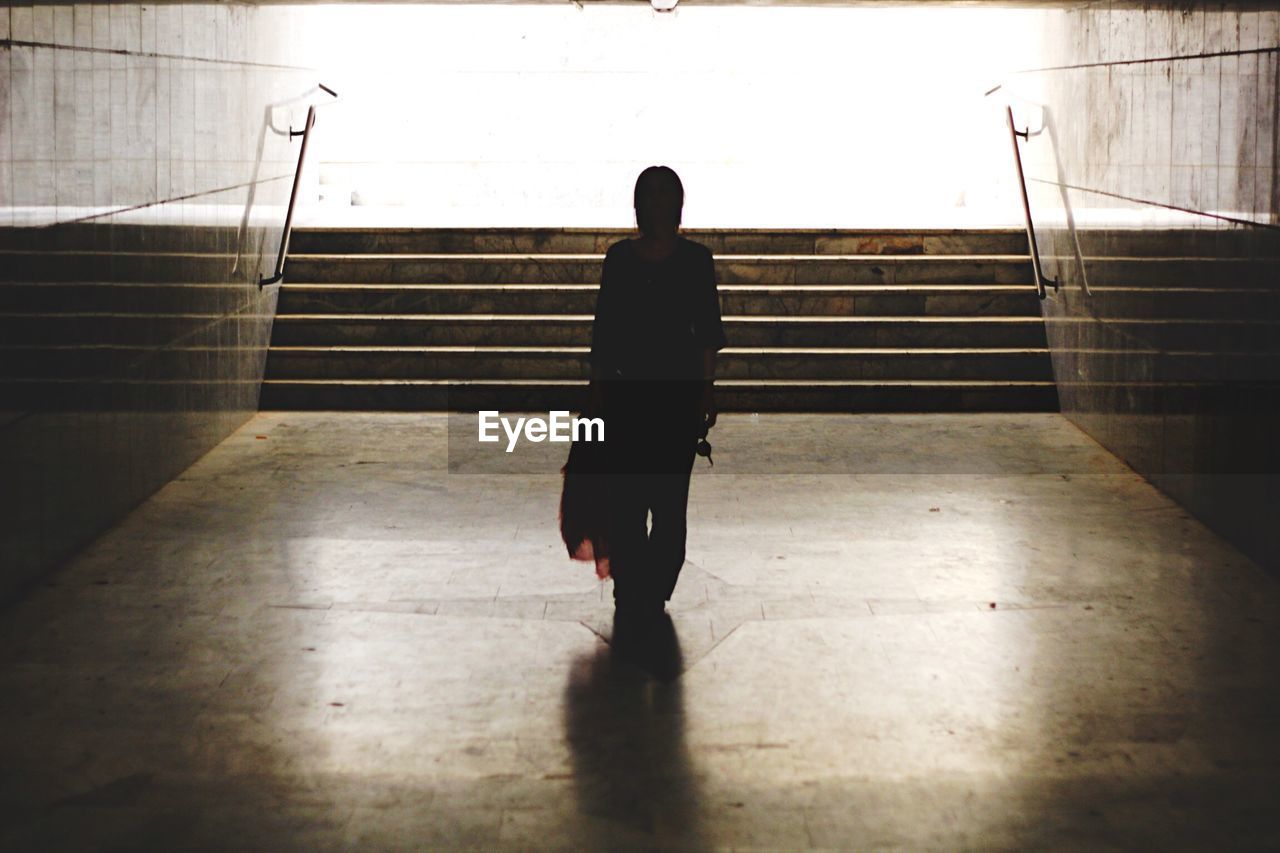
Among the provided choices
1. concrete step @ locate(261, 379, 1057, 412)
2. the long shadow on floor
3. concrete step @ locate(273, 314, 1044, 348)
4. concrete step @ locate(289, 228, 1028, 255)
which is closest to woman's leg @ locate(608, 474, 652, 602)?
the long shadow on floor

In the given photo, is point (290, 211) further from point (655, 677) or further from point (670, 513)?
point (655, 677)

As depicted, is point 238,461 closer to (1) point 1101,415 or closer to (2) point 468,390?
(2) point 468,390

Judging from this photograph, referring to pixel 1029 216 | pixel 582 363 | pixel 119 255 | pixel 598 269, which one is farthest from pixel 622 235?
pixel 119 255

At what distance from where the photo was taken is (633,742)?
441 cm

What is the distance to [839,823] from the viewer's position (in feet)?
12.7

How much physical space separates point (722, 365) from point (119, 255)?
442cm

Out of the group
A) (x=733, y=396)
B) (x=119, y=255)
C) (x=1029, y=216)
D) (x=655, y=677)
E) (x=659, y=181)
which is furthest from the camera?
(x=1029, y=216)

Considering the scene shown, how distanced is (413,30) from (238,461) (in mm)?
8677

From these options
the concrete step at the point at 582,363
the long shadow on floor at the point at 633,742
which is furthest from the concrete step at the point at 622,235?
the long shadow on floor at the point at 633,742

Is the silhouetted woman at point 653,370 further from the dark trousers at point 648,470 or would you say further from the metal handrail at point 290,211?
the metal handrail at point 290,211

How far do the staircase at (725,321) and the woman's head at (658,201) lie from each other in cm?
483

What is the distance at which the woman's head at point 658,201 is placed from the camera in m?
5.15

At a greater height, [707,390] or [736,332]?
[736,332]

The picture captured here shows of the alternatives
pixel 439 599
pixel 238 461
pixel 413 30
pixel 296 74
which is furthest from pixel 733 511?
pixel 413 30
